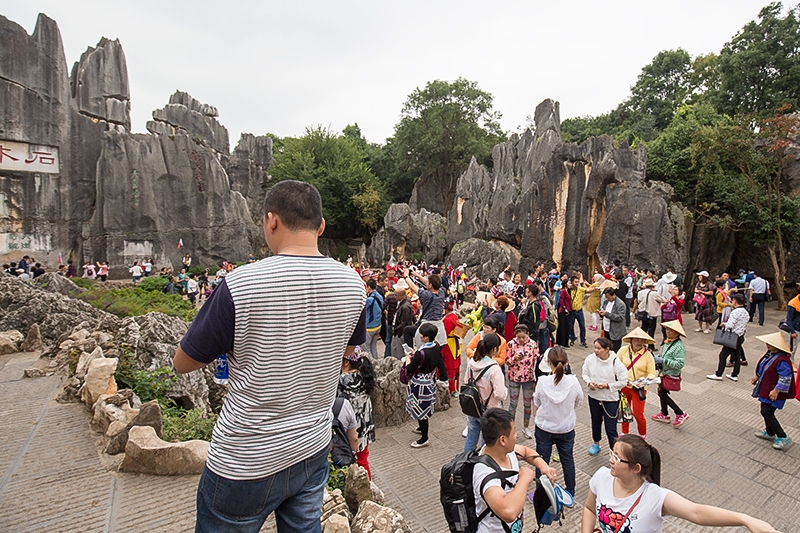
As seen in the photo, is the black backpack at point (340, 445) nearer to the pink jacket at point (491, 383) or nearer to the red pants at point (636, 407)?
the pink jacket at point (491, 383)

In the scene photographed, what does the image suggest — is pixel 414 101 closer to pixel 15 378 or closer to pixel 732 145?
pixel 732 145

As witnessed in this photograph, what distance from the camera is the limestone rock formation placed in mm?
30266

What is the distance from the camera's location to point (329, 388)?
164 cm

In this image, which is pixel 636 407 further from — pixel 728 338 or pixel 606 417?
pixel 728 338

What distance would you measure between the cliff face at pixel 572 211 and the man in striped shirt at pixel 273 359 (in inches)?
669

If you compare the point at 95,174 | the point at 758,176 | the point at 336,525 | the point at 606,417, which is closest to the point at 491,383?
the point at 606,417

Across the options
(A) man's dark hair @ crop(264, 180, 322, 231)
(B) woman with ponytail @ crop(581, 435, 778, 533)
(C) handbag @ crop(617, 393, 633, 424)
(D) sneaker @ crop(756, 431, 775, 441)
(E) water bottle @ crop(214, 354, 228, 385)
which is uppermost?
(A) man's dark hair @ crop(264, 180, 322, 231)

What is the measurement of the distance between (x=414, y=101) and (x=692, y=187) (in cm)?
2336

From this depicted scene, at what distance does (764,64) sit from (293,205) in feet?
94.5

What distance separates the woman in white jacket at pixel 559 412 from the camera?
12.8 ft

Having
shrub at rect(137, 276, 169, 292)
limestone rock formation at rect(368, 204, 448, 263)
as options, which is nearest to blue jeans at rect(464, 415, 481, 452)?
shrub at rect(137, 276, 169, 292)

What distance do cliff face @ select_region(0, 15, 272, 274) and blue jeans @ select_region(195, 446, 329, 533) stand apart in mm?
25139

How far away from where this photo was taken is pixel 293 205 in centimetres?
158

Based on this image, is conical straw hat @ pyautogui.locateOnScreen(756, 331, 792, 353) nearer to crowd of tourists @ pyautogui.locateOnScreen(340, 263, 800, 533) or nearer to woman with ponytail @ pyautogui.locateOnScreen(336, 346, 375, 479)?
crowd of tourists @ pyautogui.locateOnScreen(340, 263, 800, 533)
